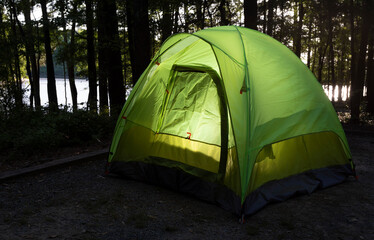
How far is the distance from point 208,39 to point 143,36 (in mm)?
4426

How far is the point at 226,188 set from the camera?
14.2 ft

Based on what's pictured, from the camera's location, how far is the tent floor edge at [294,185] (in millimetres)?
4141

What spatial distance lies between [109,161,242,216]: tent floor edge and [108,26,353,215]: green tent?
2 cm

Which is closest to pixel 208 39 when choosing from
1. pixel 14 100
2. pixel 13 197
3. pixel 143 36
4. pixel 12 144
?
pixel 13 197

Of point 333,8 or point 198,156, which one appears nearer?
point 198,156

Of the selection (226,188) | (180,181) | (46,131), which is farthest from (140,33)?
(226,188)

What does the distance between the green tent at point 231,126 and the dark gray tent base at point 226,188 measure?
15mm

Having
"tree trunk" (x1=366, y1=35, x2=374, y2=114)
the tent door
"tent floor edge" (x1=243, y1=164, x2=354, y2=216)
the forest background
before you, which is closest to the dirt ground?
"tent floor edge" (x1=243, y1=164, x2=354, y2=216)

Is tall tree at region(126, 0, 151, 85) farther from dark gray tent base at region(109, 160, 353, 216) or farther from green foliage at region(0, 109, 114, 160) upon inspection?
dark gray tent base at region(109, 160, 353, 216)

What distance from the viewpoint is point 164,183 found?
198 inches

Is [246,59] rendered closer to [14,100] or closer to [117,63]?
[117,63]

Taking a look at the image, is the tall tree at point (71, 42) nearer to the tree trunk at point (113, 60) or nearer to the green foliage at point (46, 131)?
the green foliage at point (46, 131)

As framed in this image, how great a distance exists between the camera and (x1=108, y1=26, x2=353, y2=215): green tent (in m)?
4.27

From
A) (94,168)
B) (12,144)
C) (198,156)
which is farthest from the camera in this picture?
(12,144)
